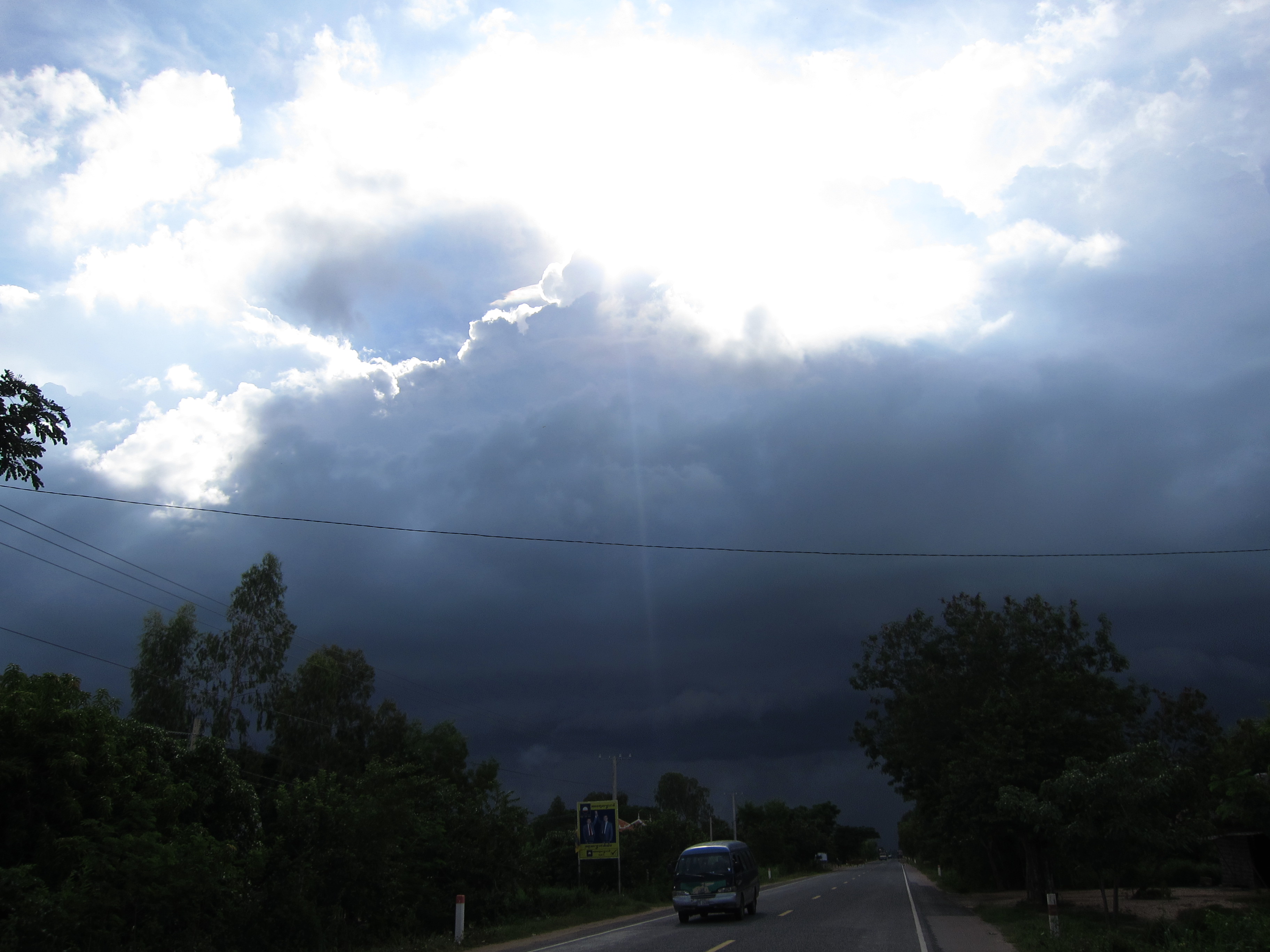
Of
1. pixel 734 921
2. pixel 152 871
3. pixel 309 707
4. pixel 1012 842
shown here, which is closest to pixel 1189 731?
pixel 1012 842

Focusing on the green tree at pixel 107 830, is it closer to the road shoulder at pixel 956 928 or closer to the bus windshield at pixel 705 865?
the bus windshield at pixel 705 865

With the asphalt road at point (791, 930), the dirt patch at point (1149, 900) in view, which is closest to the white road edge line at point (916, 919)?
the asphalt road at point (791, 930)

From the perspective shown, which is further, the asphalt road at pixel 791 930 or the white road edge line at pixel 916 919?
the white road edge line at pixel 916 919

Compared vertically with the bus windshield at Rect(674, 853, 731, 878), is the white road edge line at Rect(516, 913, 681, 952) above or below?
below

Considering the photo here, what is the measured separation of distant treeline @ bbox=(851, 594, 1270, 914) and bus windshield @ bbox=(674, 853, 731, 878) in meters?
7.65

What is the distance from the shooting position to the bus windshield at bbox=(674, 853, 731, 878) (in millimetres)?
22875

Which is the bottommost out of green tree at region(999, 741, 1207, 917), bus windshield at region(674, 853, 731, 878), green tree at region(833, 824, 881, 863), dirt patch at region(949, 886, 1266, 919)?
green tree at region(833, 824, 881, 863)

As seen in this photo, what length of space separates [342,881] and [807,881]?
2058 inches

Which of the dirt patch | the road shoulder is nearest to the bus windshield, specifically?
the road shoulder

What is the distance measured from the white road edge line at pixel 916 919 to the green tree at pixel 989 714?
253cm

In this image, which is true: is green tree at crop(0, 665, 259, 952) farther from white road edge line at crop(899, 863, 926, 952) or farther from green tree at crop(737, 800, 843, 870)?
green tree at crop(737, 800, 843, 870)

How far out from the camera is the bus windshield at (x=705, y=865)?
22875 mm

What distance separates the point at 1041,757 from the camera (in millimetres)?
25234

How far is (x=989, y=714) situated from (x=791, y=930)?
11.1 meters
